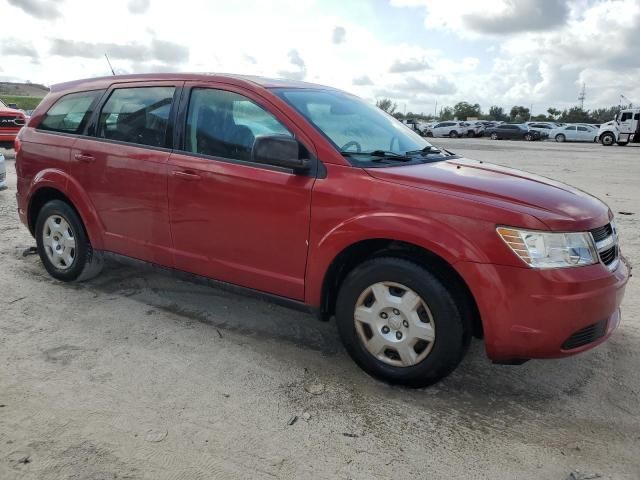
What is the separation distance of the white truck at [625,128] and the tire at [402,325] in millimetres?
33811

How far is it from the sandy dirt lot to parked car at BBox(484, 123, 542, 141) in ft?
132

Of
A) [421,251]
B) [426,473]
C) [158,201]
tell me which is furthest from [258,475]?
[158,201]

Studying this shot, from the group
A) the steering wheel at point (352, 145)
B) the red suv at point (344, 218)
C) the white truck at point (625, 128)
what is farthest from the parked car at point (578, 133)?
the steering wheel at point (352, 145)

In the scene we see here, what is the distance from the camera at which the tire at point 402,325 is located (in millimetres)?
2891

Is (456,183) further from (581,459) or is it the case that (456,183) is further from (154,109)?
(154,109)

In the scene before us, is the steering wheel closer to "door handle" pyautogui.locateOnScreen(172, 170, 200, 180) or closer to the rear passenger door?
"door handle" pyautogui.locateOnScreen(172, 170, 200, 180)

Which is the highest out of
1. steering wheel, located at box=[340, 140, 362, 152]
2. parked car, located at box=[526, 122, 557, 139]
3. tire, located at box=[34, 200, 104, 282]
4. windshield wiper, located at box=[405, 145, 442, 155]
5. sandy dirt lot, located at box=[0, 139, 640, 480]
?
parked car, located at box=[526, 122, 557, 139]

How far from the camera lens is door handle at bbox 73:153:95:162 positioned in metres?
4.28

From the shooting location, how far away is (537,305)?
2.71 metres

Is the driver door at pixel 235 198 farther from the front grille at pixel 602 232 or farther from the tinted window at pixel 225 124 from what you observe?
the front grille at pixel 602 232

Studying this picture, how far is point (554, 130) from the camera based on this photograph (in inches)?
1566

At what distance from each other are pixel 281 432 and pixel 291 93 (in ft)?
7.10

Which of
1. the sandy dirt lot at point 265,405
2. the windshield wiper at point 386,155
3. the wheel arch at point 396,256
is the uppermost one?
the windshield wiper at point 386,155

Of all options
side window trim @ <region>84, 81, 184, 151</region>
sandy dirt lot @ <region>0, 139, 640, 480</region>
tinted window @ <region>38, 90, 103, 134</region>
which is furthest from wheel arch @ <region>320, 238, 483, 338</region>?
tinted window @ <region>38, 90, 103, 134</region>
